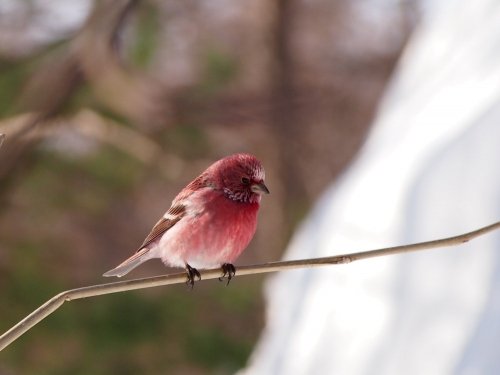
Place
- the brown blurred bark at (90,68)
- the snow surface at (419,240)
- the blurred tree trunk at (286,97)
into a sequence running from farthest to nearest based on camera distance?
the blurred tree trunk at (286,97)
the snow surface at (419,240)
the brown blurred bark at (90,68)

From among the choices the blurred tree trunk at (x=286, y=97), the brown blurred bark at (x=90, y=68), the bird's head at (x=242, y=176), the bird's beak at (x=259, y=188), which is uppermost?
the blurred tree trunk at (x=286, y=97)

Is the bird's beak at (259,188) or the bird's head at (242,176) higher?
the bird's head at (242,176)

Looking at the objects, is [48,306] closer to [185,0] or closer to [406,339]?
[406,339]

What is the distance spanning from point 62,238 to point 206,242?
7.45 m

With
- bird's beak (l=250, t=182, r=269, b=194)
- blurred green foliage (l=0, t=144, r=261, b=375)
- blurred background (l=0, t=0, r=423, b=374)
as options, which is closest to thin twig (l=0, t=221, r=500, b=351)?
bird's beak (l=250, t=182, r=269, b=194)

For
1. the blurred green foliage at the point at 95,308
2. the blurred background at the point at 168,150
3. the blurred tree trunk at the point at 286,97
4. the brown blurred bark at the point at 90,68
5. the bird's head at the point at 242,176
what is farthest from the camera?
the blurred tree trunk at the point at 286,97

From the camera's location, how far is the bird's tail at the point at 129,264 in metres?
1.26

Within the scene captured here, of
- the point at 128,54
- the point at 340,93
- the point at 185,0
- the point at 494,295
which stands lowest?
the point at 494,295

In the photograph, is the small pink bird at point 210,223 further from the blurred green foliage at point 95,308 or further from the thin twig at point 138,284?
the blurred green foliage at point 95,308

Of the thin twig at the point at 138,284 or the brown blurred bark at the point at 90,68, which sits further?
the brown blurred bark at the point at 90,68

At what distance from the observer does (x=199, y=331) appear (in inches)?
300

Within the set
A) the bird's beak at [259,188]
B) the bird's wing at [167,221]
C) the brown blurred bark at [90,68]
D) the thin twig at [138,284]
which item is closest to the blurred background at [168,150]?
the brown blurred bark at [90,68]

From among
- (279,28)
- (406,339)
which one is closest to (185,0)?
(279,28)

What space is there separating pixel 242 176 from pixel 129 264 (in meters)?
0.24
